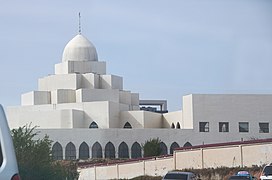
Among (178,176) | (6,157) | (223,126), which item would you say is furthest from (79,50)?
(6,157)

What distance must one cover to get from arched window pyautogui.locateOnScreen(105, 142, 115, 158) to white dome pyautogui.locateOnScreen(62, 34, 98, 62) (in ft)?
59.5

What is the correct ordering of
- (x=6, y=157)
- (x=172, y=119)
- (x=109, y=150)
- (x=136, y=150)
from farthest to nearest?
(x=172, y=119), (x=136, y=150), (x=109, y=150), (x=6, y=157)

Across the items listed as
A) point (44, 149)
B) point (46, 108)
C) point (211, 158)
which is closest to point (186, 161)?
point (211, 158)

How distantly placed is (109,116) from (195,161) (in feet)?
124

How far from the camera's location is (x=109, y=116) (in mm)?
91938

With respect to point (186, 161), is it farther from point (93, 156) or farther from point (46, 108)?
point (46, 108)

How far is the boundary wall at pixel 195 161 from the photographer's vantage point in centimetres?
4868

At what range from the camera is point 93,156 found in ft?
285

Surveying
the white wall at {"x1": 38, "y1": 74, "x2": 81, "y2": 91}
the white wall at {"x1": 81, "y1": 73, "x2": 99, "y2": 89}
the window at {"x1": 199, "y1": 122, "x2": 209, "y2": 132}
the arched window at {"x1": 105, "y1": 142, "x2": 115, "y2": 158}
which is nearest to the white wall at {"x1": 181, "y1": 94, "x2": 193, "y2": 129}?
the window at {"x1": 199, "y1": 122, "x2": 209, "y2": 132}

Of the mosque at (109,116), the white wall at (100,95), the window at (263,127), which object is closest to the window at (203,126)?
the mosque at (109,116)

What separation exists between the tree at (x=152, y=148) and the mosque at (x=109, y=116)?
3.64 metres

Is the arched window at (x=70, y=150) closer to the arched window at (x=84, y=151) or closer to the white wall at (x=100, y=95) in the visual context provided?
the arched window at (x=84, y=151)

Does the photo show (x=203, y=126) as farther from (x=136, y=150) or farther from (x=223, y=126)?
(x=136, y=150)

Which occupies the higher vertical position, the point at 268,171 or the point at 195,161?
the point at 268,171
